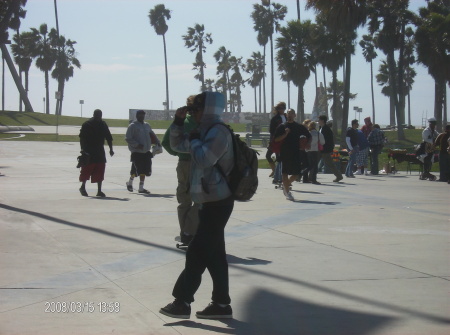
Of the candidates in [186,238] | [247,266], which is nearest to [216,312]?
[247,266]

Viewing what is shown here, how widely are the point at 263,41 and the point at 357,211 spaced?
78.0m

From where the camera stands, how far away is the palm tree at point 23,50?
95438 millimetres

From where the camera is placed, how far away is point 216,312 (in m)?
5.39

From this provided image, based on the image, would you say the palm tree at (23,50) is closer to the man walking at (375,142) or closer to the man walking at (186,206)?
the man walking at (375,142)

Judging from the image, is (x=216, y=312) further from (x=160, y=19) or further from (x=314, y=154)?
(x=160, y=19)

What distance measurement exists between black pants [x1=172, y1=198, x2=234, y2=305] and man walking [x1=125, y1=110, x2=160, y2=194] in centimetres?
863

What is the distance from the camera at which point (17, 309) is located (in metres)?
5.48

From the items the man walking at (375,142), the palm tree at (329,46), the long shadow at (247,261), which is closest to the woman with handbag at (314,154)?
the man walking at (375,142)

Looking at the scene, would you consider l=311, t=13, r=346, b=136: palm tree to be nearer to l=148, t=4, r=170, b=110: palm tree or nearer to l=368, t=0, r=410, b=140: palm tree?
l=368, t=0, r=410, b=140: palm tree

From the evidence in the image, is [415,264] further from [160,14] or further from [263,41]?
[160,14]

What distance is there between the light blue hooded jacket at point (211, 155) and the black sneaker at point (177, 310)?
77cm

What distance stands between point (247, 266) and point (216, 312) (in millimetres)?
1868

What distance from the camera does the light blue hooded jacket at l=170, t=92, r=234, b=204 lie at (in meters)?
5.20

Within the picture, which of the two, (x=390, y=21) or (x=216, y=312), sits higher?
(x=390, y=21)
